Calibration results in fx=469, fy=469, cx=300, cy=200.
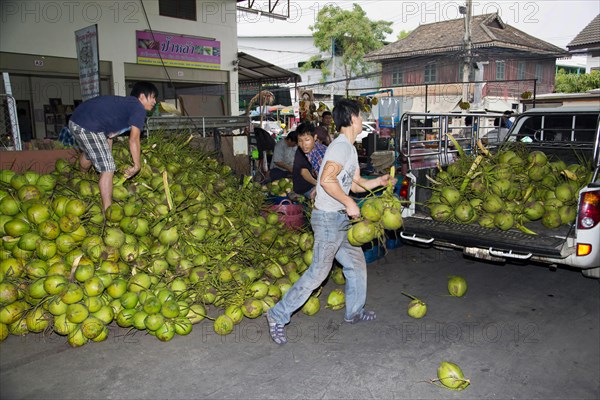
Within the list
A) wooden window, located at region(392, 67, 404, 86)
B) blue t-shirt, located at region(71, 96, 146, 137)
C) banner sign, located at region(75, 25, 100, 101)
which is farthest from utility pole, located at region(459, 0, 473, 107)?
blue t-shirt, located at region(71, 96, 146, 137)

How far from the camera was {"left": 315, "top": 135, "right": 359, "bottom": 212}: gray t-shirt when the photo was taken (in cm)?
418

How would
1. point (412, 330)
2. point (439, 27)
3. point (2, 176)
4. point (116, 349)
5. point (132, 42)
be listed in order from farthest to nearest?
point (439, 27) → point (132, 42) → point (2, 176) → point (412, 330) → point (116, 349)

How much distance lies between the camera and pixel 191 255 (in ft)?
16.2

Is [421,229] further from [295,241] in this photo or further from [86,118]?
[86,118]

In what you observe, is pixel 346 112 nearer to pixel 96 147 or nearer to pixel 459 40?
pixel 96 147

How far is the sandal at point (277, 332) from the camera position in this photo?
4.30 metres

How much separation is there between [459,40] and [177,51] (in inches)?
1045

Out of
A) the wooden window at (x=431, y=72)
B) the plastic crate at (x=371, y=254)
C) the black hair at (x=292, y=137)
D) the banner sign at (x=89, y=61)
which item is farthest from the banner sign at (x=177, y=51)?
the wooden window at (x=431, y=72)

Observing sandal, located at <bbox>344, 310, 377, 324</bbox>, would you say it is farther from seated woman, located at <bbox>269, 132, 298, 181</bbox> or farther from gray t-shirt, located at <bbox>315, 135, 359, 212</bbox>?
seated woman, located at <bbox>269, 132, 298, 181</bbox>

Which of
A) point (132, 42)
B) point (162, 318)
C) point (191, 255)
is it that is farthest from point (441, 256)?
point (132, 42)

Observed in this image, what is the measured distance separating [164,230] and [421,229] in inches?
113

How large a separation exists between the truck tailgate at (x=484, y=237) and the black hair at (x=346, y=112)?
179 centimetres

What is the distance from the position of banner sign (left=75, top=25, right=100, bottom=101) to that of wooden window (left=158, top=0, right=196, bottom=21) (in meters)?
6.21

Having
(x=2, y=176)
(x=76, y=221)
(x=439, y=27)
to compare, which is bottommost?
(x=76, y=221)
